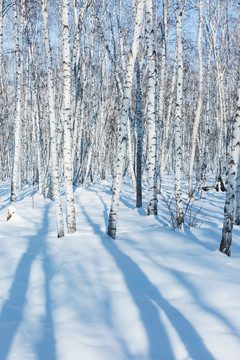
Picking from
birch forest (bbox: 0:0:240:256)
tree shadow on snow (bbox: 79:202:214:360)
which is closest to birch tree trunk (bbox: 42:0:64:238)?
birch forest (bbox: 0:0:240:256)

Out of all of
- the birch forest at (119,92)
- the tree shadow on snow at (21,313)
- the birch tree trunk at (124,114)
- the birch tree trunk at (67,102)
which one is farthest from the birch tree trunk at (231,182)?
the birch tree trunk at (67,102)

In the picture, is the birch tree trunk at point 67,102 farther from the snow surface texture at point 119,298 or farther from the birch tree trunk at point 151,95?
the birch tree trunk at point 151,95

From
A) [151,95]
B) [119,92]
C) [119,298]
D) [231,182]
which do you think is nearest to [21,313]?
[119,298]

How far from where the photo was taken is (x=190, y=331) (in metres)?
2.51

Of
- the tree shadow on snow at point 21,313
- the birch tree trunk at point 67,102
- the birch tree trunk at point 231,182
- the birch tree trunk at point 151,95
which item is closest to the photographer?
the tree shadow on snow at point 21,313

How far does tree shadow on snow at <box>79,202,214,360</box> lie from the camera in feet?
7.41

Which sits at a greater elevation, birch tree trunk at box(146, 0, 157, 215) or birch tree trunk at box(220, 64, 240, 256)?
birch tree trunk at box(146, 0, 157, 215)

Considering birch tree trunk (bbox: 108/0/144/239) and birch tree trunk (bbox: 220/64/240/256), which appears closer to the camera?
birch tree trunk (bbox: 220/64/240/256)

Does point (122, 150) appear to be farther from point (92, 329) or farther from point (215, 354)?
point (215, 354)

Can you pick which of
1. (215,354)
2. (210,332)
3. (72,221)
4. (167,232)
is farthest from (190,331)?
(72,221)

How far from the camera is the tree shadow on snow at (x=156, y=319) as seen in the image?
226 centimetres

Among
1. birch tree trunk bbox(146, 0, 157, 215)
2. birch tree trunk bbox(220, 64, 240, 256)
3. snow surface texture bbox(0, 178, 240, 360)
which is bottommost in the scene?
snow surface texture bbox(0, 178, 240, 360)

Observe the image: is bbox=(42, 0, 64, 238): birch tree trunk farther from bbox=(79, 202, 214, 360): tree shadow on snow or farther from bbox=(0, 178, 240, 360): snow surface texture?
bbox=(79, 202, 214, 360): tree shadow on snow

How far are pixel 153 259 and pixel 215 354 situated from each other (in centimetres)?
225
